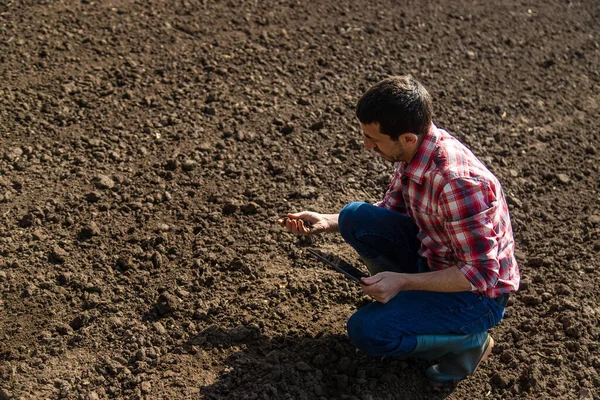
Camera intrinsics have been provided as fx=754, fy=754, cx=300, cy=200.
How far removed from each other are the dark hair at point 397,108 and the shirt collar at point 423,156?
0.15 ft

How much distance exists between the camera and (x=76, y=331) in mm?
3449

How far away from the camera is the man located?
2951 millimetres

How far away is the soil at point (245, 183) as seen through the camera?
340cm

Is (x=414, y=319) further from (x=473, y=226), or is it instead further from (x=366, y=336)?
(x=473, y=226)

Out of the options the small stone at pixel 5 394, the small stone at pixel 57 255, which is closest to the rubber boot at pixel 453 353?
the small stone at pixel 5 394

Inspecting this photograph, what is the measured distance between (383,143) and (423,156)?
6.7 inches

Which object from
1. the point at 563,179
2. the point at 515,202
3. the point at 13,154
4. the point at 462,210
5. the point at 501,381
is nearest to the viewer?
the point at 462,210

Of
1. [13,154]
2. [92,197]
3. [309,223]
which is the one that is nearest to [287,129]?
[92,197]

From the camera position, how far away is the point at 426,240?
10.8 ft

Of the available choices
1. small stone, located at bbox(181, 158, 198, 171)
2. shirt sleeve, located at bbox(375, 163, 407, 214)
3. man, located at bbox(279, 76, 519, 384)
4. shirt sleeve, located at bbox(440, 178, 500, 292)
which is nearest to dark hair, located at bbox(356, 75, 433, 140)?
man, located at bbox(279, 76, 519, 384)

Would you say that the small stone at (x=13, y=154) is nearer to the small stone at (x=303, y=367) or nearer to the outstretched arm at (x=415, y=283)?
the small stone at (x=303, y=367)

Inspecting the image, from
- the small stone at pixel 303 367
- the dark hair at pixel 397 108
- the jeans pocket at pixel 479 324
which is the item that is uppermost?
the dark hair at pixel 397 108

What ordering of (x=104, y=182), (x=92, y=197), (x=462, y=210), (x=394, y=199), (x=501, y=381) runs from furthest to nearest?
1. (x=104, y=182)
2. (x=92, y=197)
3. (x=394, y=199)
4. (x=501, y=381)
5. (x=462, y=210)

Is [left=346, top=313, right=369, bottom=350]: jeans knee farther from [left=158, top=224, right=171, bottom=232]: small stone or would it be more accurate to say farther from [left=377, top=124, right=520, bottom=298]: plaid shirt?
[left=158, top=224, right=171, bottom=232]: small stone
